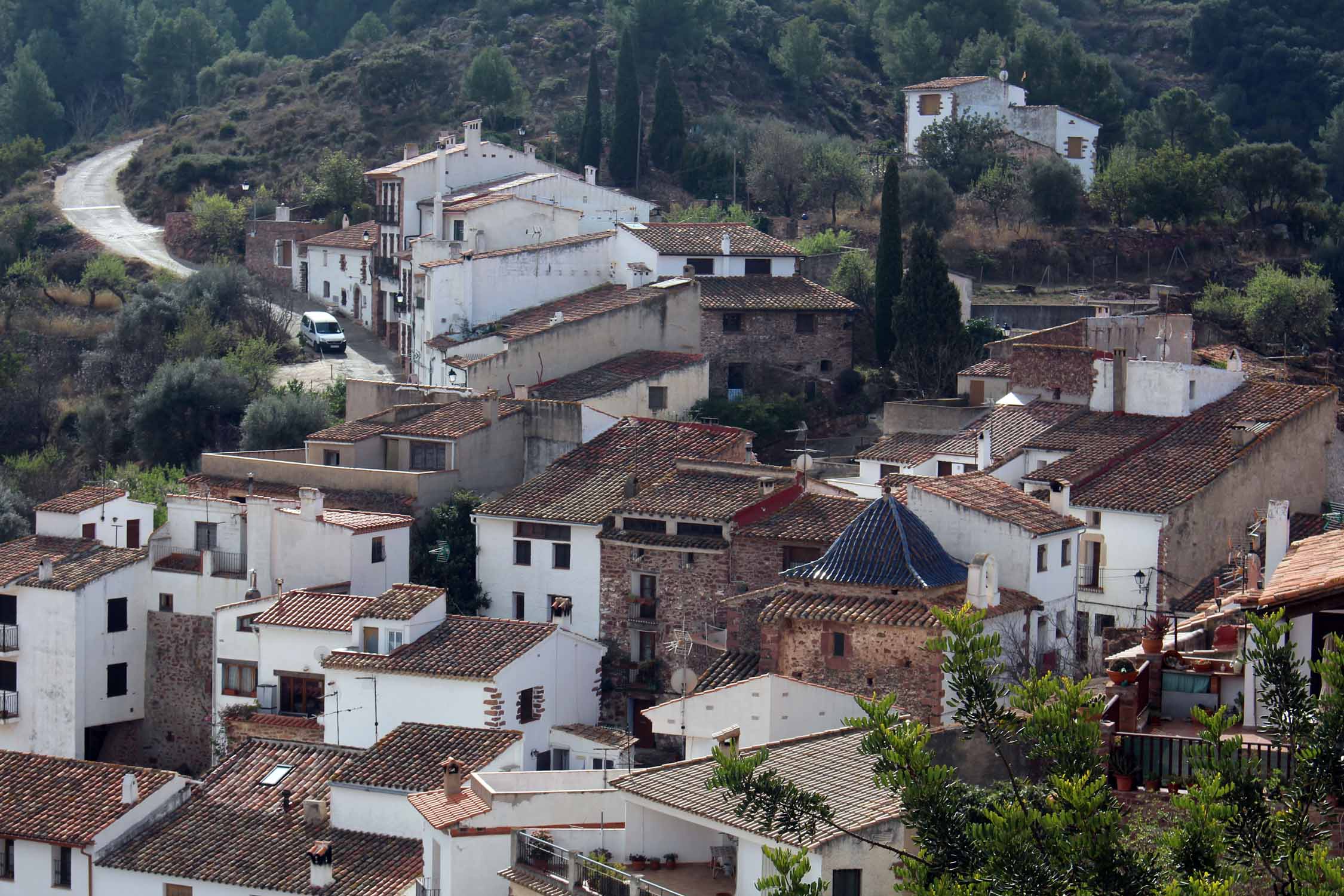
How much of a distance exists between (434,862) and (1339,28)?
254ft

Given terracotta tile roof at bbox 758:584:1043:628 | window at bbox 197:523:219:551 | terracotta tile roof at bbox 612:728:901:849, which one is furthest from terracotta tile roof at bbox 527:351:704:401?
terracotta tile roof at bbox 612:728:901:849

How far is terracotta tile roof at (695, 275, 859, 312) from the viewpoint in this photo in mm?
52875

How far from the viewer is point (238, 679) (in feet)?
126

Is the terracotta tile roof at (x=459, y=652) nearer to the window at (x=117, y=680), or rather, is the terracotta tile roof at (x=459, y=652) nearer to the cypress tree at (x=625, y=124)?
the window at (x=117, y=680)

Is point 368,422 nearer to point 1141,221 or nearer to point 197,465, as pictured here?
point 197,465

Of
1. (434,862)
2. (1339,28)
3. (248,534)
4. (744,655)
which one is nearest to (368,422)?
(248,534)

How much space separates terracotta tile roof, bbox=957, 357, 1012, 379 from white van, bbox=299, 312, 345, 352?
748 inches

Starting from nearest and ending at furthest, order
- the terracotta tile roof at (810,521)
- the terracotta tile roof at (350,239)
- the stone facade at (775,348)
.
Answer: the terracotta tile roof at (810,521) < the stone facade at (775,348) < the terracotta tile roof at (350,239)

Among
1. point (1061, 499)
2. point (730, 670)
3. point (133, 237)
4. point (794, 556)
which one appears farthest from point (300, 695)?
point (133, 237)

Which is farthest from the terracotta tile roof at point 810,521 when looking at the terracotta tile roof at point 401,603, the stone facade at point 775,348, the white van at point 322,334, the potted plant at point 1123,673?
the white van at point 322,334

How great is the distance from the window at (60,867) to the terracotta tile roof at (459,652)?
5.92 metres

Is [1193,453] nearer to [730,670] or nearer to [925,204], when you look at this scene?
[730,670]

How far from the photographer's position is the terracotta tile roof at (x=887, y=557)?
3350 centimetres

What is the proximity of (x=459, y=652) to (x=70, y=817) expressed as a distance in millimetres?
6820
